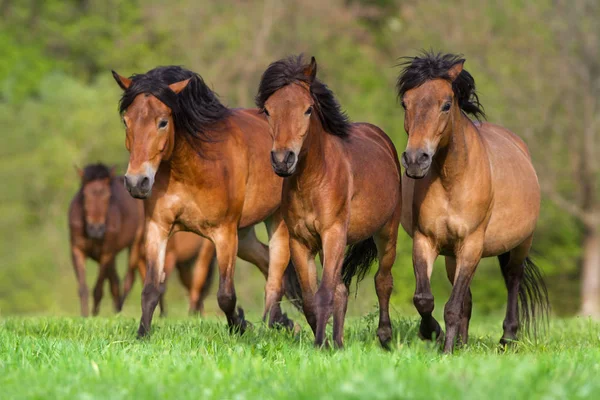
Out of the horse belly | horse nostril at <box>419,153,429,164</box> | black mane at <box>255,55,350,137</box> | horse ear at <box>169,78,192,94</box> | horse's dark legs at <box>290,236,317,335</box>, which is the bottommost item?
horse's dark legs at <box>290,236,317,335</box>

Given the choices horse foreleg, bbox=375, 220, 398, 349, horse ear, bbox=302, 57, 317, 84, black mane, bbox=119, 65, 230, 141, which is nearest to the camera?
horse ear, bbox=302, 57, 317, 84

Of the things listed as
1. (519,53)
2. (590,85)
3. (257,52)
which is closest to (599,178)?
(590,85)

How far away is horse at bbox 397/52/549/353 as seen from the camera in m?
7.46

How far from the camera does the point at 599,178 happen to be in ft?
91.2

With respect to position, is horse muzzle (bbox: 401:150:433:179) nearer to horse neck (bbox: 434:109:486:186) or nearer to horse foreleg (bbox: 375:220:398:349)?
horse neck (bbox: 434:109:486:186)

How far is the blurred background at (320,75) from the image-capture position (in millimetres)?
28203

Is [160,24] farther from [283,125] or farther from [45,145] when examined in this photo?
[283,125]

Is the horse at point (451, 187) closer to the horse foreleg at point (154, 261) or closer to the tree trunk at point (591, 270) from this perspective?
the horse foreleg at point (154, 261)

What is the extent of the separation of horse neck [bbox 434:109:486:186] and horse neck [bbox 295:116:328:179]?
3.28ft

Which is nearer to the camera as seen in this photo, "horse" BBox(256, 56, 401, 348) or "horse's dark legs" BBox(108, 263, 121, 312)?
"horse" BBox(256, 56, 401, 348)

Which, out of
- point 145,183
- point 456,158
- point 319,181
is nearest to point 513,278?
point 456,158

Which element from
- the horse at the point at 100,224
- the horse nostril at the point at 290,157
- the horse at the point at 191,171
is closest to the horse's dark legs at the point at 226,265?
the horse at the point at 191,171

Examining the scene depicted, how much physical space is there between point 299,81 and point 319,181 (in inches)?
30.7

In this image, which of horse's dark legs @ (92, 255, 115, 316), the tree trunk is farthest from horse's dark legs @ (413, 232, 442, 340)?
the tree trunk
